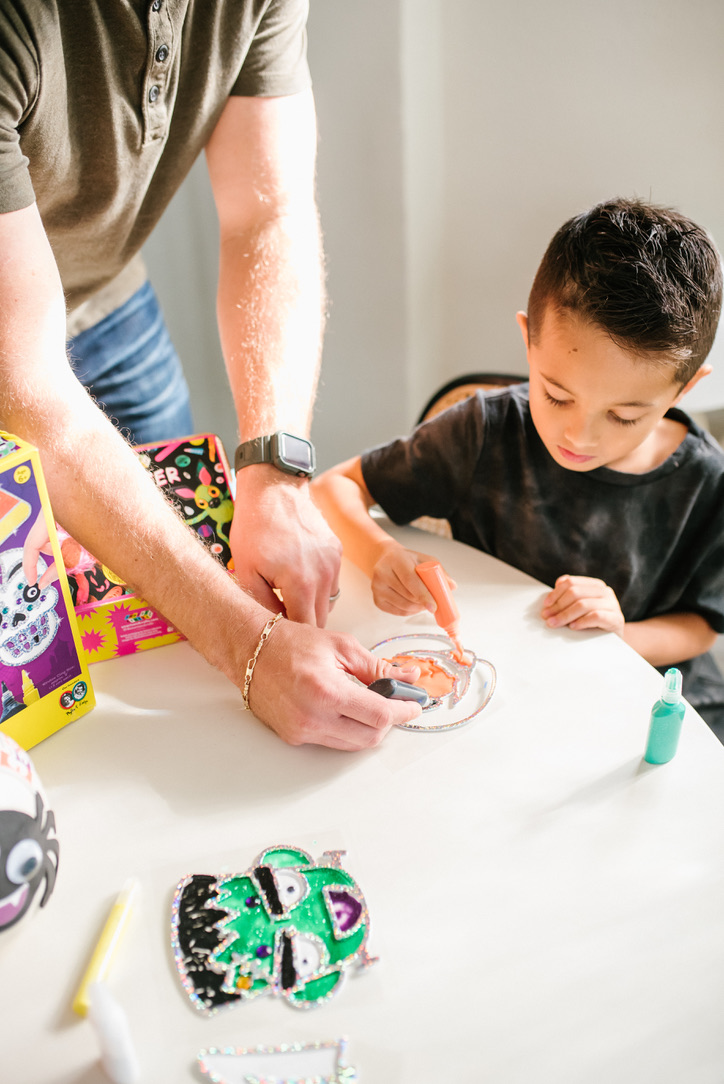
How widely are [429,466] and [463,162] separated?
38.2 inches

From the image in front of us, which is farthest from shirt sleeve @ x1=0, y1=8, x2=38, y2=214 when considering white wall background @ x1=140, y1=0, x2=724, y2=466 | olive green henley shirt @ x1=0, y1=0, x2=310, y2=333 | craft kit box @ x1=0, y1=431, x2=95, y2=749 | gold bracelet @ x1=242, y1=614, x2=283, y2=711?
white wall background @ x1=140, y1=0, x2=724, y2=466

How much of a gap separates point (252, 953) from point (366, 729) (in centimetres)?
21

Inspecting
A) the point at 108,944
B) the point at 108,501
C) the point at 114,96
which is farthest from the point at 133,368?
the point at 108,944

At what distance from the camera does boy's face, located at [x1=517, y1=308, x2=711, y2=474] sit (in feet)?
2.97

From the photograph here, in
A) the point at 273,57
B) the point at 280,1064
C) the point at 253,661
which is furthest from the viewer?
the point at 273,57

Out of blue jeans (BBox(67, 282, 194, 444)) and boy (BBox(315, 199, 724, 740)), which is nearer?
boy (BBox(315, 199, 724, 740))

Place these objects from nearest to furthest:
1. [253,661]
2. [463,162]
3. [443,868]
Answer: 1. [443,868]
2. [253,661]
3. [463,162]

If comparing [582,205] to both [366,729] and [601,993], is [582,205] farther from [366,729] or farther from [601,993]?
[601,993]

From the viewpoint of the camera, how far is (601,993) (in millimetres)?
550

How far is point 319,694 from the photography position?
0.72 metres

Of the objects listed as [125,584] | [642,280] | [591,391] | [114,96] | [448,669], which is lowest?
[448,669]

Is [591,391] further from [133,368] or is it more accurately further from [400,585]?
[133,368]

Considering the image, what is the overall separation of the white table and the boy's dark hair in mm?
351

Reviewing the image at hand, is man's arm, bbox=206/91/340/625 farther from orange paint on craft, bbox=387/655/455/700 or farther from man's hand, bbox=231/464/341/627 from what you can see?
orange paint on craft, bbox=387/655/455/700
